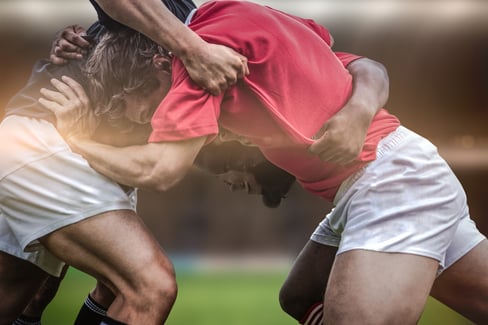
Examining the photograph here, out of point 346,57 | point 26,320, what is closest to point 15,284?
point 26,320

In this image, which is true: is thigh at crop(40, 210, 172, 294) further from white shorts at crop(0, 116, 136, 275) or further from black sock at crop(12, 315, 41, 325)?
black sock at crop(12, 315, 41, 325)

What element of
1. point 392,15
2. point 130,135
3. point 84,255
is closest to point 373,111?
point 392,15

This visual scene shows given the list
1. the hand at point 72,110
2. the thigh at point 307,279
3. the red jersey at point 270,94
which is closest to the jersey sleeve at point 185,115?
the red jersey at point 270,94

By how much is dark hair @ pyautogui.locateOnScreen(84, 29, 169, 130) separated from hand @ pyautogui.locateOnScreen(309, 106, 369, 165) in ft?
0.69

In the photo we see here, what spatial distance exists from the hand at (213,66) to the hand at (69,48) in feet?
0.56

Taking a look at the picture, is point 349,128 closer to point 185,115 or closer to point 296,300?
point 185,115

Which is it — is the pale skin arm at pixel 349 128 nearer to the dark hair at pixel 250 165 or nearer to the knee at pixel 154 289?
the dark hair at pixel 250 165

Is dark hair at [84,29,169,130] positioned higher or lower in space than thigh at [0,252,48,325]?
higher

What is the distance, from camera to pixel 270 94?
79cm

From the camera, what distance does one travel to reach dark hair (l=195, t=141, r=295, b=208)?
0.90 m

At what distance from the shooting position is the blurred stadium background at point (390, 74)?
2.95 feet

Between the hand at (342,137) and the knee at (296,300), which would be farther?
the knee at (296,300)

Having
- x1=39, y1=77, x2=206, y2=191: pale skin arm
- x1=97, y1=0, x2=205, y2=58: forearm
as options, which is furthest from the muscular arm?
x1=97, y1=0, x2=205, y2=58: forearm

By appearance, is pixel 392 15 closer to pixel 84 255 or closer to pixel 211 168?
pixel 211 168
